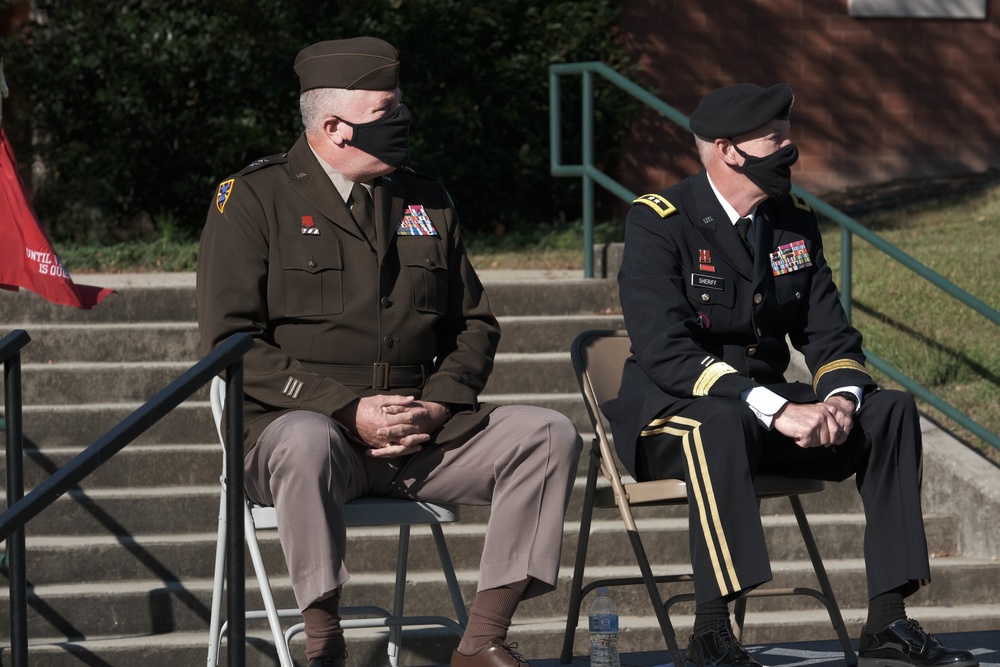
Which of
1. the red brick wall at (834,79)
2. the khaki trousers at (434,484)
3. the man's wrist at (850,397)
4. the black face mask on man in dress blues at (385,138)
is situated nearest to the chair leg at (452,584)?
the khaki trousers at (434,484)

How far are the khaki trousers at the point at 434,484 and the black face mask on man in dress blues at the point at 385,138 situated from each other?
75 cm

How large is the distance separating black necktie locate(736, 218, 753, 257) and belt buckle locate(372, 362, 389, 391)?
3.54 feet

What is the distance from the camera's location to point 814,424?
3717 mm

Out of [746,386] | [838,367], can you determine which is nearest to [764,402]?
[746,386]

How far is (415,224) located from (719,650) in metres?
1.40

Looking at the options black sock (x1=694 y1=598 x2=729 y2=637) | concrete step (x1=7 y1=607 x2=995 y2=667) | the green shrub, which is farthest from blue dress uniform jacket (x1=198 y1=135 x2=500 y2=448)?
the green shrub

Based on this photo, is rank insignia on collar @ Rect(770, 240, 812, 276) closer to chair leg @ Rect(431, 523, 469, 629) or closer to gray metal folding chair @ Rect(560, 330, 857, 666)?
gray metal folding chair @ Rect(560, 330, 857, 666)

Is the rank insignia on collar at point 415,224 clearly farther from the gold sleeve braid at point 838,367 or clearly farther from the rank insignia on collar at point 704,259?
the gold sleeve braid at point 838,367

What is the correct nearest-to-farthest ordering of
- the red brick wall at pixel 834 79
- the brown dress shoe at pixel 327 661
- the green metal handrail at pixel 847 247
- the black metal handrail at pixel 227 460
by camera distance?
the black metal handrail at pixel 227 460 < the brown dress shoe at pixel 327 661 < the green metal handrail at pixel 847 247 < the red brick wall at pixel 834 79

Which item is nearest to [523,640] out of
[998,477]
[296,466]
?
[296,466]

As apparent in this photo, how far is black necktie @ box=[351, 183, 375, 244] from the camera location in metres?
4.01

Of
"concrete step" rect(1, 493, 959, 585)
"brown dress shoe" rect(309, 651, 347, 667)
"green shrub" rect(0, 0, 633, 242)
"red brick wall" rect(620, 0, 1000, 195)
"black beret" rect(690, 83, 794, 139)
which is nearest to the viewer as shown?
"brown dress shoe" rect(309, 651, 347, 667)

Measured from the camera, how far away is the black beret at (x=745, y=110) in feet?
13.5

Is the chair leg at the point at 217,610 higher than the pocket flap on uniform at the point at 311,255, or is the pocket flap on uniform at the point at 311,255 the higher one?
the pocket flap on uniform at the point at 311,255
